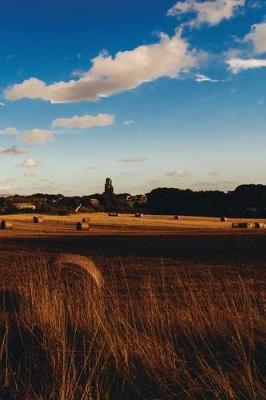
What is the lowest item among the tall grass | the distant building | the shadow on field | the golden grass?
the shadow on field

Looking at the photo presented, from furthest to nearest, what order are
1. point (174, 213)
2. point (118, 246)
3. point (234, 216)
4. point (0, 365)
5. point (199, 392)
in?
point (174, 213), point (234, 216), point (118, 246), point (0, 365), point (199, 392)

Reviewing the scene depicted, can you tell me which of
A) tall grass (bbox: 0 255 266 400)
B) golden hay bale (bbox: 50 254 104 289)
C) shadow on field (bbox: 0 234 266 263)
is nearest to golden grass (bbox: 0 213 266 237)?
shadow on field (bbox: 0 234 266 263)

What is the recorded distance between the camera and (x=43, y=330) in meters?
6.88

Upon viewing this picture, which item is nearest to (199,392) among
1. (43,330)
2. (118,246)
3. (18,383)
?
(18,383)

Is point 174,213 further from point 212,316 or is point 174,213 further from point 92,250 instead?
point 212,316

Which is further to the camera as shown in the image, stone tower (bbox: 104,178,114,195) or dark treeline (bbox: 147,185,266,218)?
stone tower (bbox: 104,178,114,195)

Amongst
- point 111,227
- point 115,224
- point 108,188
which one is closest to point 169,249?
point 111,227

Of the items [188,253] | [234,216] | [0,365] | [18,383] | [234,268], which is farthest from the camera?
[234,216]

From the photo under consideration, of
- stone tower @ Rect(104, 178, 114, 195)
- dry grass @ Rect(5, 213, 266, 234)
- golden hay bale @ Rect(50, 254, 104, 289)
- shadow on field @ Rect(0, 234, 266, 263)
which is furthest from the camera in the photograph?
stone tower @ Rect(104, 178, 114, 195)

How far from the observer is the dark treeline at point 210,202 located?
278 ft

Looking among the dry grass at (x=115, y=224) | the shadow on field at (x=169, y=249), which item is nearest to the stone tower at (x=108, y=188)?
the dry grass at (x=115, y=224)

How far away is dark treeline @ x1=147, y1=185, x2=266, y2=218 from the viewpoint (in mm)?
84863

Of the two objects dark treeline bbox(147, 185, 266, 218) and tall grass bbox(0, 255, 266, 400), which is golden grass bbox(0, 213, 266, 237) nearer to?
dark treeline bbox(147, 185, 266, 218)

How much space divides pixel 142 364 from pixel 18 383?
1252mm
